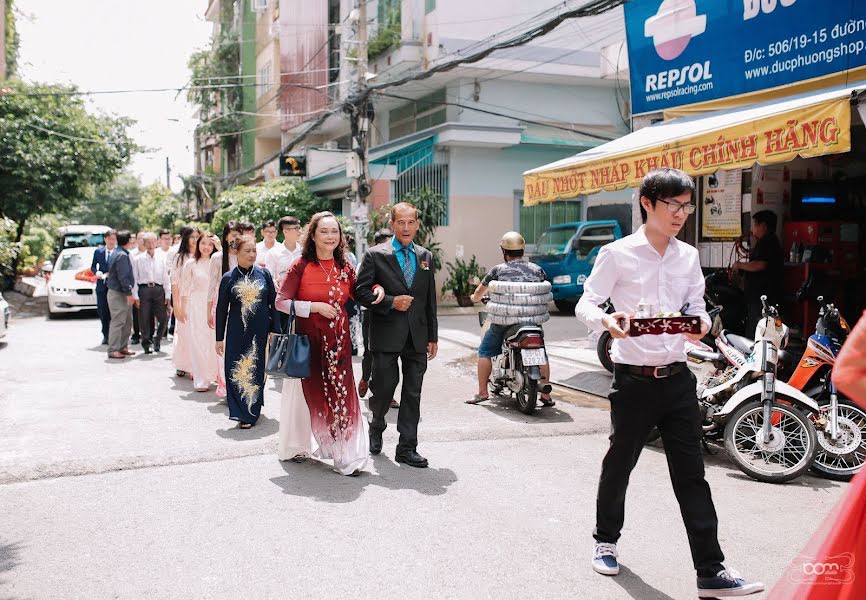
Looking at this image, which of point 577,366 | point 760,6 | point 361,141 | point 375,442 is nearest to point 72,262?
point 361,141

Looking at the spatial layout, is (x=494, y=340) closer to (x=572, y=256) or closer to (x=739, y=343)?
(x=739, y=343)

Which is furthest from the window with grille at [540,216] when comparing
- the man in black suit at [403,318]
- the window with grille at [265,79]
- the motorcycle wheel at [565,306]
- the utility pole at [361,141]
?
the man in black suit at [403,318]

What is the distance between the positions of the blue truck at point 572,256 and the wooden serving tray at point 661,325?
551 inches

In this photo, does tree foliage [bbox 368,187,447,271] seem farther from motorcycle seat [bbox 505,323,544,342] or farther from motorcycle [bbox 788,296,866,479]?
motorcycle [bbox 788,296,866,479]

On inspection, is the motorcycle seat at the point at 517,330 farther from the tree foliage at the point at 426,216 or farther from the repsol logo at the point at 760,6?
the tree foliage at the point at 426,216

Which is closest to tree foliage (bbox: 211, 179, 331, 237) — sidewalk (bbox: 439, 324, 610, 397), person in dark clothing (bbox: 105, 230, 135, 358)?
person in dark clothing (bbox: 105, 230, 135, 358)

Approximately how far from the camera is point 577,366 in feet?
34.9

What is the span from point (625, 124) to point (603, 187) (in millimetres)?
14083

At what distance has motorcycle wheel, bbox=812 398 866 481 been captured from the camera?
19.0ft

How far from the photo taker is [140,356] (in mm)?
12109

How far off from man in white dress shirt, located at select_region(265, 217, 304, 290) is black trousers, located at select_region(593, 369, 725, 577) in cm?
640

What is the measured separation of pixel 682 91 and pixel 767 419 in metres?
5.84

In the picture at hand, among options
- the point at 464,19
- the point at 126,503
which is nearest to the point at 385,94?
the point at 464,19

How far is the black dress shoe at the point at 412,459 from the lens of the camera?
5.95 meters
